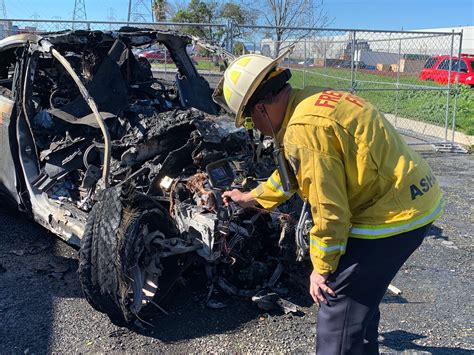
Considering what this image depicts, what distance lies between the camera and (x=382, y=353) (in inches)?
126

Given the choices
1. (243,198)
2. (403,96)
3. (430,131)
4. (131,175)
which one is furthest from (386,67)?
(243,198)

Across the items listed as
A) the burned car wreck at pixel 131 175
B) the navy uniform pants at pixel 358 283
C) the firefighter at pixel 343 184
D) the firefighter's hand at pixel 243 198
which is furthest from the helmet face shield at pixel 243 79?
the burned car wreck at pixel 131 175

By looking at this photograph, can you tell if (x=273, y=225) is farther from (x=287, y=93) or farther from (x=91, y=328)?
(x=287, y=93)

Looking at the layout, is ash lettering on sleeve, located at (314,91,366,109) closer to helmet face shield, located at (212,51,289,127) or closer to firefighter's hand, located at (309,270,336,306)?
helmet face shield, located at (212,51,289,127)

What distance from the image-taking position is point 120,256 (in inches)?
126

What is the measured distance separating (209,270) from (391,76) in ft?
32.8

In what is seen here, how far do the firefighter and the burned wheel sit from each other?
132cm

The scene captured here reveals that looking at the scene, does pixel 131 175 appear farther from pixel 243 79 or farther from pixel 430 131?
pixel 430 131

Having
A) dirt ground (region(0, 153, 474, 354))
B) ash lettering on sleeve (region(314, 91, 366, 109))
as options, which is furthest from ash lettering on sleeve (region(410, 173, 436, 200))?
dirt ground (region(0, 153, 474, 354))

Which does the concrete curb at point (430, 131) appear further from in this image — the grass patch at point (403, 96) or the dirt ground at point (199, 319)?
the dirt ground at point (199, 319)

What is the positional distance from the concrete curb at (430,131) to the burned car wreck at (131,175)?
6.93 meters

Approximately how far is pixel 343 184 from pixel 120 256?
67.1 inches

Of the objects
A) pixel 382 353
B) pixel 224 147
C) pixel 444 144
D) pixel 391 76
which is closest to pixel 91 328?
pixel 224 147

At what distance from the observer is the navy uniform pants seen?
7.20 ft
